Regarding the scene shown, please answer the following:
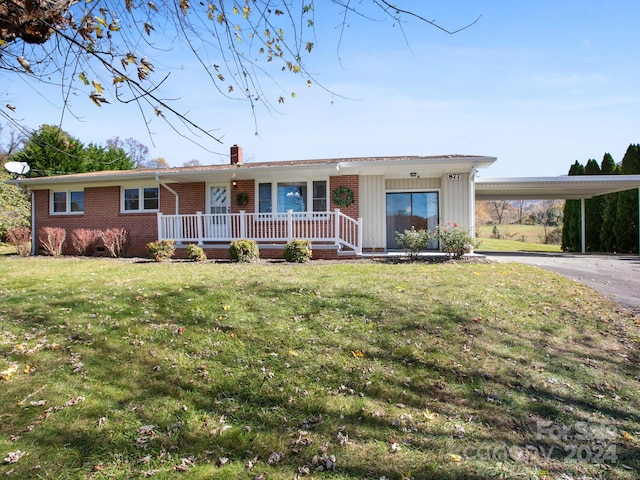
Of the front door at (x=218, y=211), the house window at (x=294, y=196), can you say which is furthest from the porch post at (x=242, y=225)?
the house window at (x=294, y=196)

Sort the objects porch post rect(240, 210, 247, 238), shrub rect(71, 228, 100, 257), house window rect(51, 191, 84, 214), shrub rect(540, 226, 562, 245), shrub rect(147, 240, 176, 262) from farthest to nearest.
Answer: shrub rect(540, 226, 562, 245) → house window rect(51, 191, 84, 214) → shrub rect(71, 228, 100, 257) → porch post rect(240, 210, 247, 238) → shrub rect(147, 240, 176, 262)

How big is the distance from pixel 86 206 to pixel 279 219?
8260mm

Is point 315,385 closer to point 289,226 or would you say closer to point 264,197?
point 289,226

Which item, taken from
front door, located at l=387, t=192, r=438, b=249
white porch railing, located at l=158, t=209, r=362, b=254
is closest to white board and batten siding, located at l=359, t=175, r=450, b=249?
front door, located at l=387, t=192, r=438, b=249

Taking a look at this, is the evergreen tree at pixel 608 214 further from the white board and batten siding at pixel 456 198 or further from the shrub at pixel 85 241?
the shrub at pixel 85 241

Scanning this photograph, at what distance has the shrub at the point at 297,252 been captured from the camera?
10.1 m

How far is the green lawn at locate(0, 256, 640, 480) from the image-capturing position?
235 cm

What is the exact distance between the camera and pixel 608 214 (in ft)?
53.3

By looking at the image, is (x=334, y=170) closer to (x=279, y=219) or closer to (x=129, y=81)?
(x=279, y=219)

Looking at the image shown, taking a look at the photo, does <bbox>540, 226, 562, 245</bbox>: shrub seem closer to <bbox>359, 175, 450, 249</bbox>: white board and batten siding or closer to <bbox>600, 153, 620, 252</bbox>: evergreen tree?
<bbox>600, 153, 620, 252</bbox>: evergreen tree

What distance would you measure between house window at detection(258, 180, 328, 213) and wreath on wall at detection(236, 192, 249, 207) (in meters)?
0.46

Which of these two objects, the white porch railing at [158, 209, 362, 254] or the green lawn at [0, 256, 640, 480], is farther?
the white porch railing at [158, 209, 362, 254]

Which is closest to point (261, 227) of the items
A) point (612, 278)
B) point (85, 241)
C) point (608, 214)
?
point (85, 241)

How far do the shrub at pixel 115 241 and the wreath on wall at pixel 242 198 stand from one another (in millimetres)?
4314
